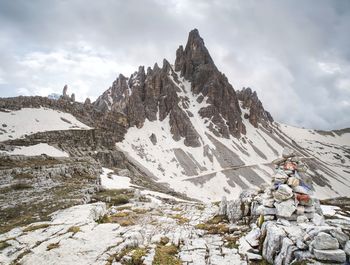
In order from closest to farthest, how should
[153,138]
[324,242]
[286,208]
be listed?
[324,242] → [286,208] → [153,138]

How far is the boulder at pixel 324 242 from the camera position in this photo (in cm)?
1295

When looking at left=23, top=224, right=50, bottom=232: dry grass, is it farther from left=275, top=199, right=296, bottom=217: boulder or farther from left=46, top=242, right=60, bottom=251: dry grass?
left=275, top=199, right=296, bottom=217: boulder

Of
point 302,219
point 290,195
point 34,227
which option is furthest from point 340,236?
point 34,227

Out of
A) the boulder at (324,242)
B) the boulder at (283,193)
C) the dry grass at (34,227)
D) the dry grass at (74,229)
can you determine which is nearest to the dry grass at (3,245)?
the dry grass at (34,227)

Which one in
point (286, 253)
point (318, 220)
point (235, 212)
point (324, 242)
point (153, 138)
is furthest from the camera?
point (153, 138)

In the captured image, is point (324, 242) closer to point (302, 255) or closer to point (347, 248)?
point (347, 248)

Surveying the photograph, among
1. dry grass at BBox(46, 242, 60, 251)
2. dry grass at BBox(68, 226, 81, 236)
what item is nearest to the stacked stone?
dry grass at BBox(46, 242, 60, 251)

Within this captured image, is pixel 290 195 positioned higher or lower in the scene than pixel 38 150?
lower

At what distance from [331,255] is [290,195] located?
5.51m

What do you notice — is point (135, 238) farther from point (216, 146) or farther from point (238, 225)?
point (216, 146)

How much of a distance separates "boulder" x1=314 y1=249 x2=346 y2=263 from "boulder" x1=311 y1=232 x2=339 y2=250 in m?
0.20

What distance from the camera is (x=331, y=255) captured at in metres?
12.6

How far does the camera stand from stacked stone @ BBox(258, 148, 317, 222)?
57.4 feet

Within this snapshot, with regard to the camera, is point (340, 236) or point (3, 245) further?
point (3, 245)
